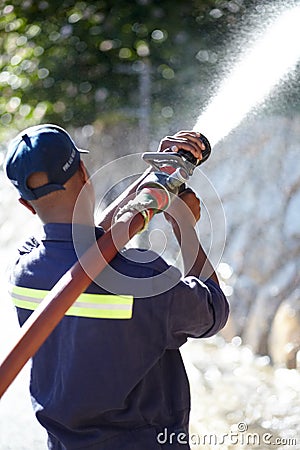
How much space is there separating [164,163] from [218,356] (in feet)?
7.63

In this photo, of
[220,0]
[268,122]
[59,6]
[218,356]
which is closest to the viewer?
[218,356]

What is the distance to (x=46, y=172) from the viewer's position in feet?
5.69

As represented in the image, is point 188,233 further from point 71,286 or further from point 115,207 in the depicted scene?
point 71,286

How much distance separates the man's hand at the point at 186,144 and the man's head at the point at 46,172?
25 cm

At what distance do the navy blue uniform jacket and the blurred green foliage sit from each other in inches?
119

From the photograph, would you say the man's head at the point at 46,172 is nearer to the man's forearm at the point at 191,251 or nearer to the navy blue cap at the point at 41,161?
the navy blue cap at the point at 41,161

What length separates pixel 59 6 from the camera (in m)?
5.12

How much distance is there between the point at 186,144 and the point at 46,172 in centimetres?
38

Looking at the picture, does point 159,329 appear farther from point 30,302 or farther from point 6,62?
point 6,62

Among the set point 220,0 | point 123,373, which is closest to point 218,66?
point 220,0

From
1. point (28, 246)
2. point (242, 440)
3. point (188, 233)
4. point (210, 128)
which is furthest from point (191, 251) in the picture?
point (210, 128)

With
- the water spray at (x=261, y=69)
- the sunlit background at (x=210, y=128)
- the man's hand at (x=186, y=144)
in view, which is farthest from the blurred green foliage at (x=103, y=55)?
the man's hand at (x=186, y=144)

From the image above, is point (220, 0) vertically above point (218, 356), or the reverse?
point (220, 0)

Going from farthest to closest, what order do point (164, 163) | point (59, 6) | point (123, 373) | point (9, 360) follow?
point (59, 6) → point (164, 163) → point (123, 373) → point (9, 360)
